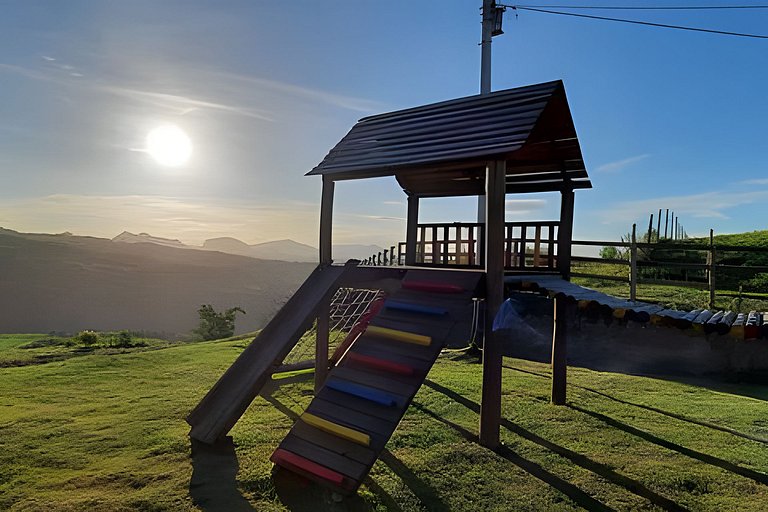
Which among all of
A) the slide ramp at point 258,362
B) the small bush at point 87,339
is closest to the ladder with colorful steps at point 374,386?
the slide ramp at point 258,362

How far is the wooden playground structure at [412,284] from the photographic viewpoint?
172 inches

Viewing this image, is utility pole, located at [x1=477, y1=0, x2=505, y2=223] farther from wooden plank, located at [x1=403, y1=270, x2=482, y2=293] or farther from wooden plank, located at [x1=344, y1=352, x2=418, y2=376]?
wooden plank, located at [x1=344, y1=352, x2=418, y2=376]

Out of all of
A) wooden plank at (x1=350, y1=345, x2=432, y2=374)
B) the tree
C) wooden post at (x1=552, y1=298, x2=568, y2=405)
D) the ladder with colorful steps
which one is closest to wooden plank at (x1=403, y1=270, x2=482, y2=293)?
the ladder with colorful steps

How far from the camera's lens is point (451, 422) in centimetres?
627

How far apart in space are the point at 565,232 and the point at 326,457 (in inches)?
211

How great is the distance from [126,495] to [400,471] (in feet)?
8.46

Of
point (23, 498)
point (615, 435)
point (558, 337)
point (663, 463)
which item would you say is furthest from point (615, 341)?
point (23, 498)

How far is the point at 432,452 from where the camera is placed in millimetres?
5215

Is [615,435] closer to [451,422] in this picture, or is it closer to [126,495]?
[451,422]

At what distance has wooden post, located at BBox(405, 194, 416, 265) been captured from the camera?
361 inches

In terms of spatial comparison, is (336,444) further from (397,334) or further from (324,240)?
(324,240)

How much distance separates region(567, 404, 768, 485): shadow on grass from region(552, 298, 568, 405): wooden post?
30 centimetres

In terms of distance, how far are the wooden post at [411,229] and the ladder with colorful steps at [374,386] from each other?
3463mm

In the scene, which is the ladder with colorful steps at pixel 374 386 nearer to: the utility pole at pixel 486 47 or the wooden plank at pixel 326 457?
the wooden plank at pixel 326 457
